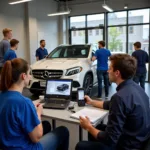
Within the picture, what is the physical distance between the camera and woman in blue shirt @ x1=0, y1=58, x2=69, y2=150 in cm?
136

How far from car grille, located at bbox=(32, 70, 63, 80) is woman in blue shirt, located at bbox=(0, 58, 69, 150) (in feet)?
9.59

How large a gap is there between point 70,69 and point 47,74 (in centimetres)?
54

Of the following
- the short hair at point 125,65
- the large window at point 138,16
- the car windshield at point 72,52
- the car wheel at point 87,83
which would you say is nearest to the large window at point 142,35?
the large window at point 138,16

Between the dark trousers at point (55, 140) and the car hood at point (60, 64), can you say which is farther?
the car hood at point (60, 64)

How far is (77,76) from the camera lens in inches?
178

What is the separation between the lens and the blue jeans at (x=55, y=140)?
168 centimetres

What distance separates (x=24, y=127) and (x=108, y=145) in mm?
654

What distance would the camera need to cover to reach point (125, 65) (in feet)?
5.23

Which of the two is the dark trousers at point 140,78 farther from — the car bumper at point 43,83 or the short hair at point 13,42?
the short hair at point 13,42

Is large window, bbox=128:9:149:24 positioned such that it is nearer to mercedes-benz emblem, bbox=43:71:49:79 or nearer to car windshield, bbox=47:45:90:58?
car windshield, bbox=47:45:90:58

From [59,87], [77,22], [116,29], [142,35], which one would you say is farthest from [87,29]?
[59,87]

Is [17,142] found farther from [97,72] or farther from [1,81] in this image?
[97,72]

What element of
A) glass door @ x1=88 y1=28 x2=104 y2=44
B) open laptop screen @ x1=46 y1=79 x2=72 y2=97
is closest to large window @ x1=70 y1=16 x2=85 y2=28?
glass door @ x1=88 y1=28 x2=104 y2=44

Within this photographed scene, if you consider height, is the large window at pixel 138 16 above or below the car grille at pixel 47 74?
above
